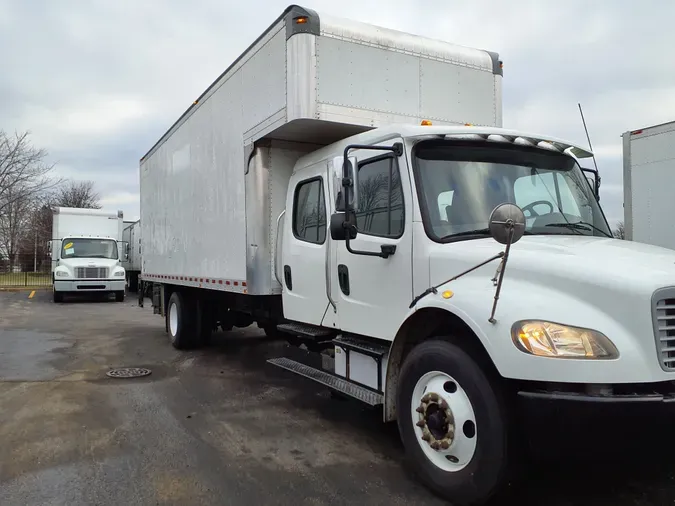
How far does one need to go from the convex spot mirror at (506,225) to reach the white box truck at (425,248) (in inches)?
0.5

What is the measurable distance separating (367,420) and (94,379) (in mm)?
4042

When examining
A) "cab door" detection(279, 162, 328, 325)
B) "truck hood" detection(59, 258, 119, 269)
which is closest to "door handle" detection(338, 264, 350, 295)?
"cab door" detection(279, 162, 328, 325)

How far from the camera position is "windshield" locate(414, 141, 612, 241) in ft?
13.2

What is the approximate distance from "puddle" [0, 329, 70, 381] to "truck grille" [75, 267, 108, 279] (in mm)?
8493

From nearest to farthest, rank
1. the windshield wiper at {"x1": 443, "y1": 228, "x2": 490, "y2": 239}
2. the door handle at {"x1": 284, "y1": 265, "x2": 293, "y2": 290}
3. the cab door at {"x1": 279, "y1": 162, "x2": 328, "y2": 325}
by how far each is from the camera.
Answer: the windshield wiper at {"x1": 443, "y1": 228, "x2": 490, "y2": 239}
the cab door at {"x1": 279, "y1": 162, "x2": 328, "y2": 325}
the door handle at {"x1": 284, "y1": 265, "x2": 293, "y2": 290}

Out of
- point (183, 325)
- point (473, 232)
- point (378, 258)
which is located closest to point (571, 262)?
point (473, 232)

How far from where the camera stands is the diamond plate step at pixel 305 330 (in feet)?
17.9

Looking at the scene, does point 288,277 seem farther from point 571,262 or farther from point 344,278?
point 571,262

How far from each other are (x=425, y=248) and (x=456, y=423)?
125 centimetres

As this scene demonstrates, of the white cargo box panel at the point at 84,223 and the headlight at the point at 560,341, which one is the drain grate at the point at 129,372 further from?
the white cargo box panel at the point at 84,223

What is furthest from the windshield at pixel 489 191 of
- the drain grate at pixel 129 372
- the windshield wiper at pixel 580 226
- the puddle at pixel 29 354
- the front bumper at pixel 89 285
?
the front bumper at pixel 89 285

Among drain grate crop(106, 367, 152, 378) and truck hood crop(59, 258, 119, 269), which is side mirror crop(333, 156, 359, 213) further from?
truck hood crop(59, 258, 119, 269)

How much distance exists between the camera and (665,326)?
294cm

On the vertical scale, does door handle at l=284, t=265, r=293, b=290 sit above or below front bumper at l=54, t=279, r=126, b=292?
above
